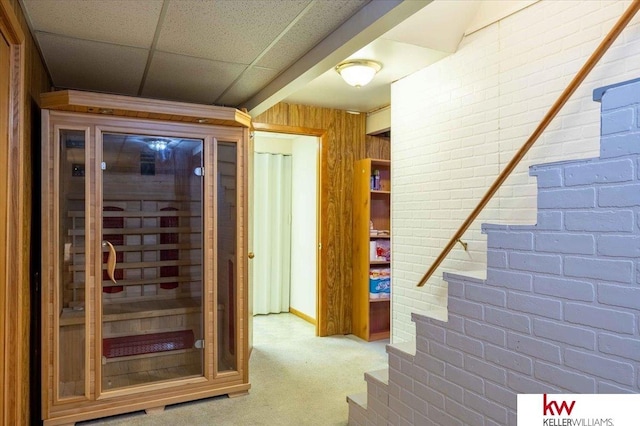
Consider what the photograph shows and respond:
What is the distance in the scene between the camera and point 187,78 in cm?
280

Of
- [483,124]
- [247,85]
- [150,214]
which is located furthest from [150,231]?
[483,124]

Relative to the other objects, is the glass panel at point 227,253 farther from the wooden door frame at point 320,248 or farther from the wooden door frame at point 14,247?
the wooden door frame at point 320,248

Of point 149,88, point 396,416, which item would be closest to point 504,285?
point 396,416

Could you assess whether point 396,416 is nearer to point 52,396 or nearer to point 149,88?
point 52,396

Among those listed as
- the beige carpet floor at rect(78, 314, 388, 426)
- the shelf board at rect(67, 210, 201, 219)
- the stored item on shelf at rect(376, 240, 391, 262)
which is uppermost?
the shelf board at rect(67, 210, 201, 219)

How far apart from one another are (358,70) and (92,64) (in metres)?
1.78

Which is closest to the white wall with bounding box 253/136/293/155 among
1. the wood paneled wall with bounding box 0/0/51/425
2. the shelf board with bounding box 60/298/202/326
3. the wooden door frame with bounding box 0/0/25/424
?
the shelf board with bounding box 60/298/202/326

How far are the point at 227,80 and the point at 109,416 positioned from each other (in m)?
2.36

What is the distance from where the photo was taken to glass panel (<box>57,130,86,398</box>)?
253 centimetres

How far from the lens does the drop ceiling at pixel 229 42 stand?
1.83 meters

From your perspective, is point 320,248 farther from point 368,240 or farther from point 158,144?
point 158,144

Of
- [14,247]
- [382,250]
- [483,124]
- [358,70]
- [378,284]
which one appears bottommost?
[378,284]

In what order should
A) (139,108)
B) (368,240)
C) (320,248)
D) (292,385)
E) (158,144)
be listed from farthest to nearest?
(320,248)
(368,240)
(292,385)
(158,144)
(139,108)

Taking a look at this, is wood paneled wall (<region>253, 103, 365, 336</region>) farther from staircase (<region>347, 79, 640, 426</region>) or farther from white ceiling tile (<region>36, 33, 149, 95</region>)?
staircase (<region>347, 79, 640, 426</region>)
